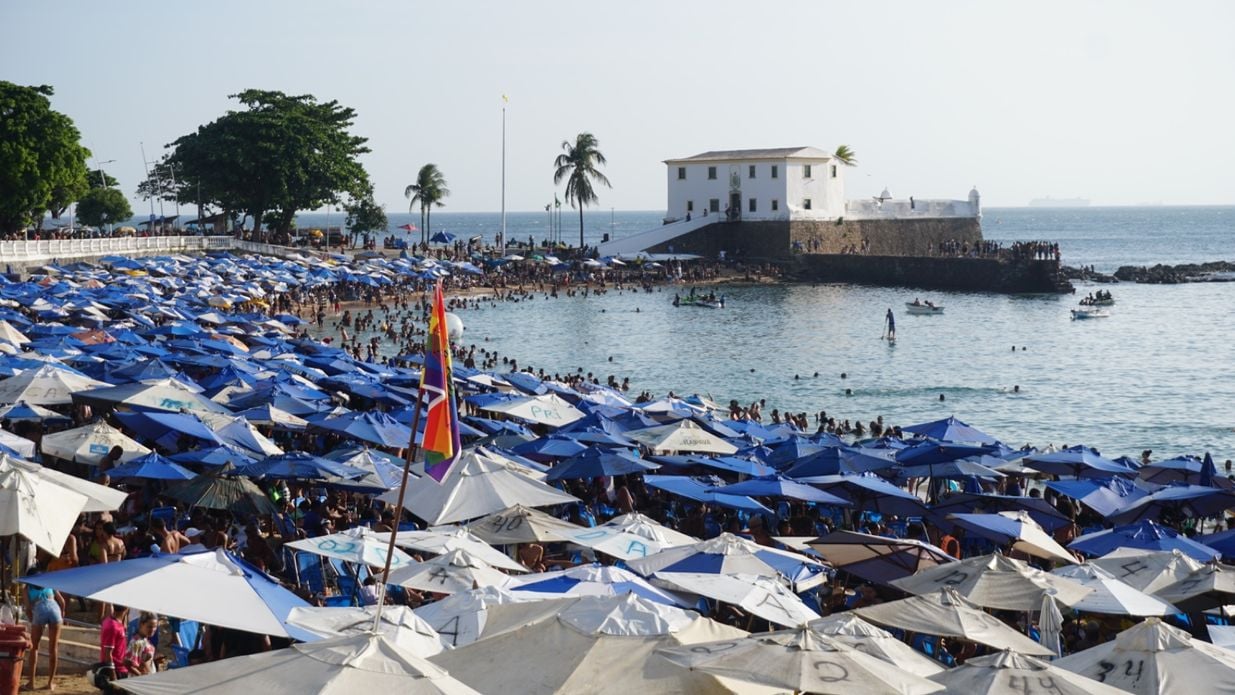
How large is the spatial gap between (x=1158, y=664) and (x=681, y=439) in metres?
12.5

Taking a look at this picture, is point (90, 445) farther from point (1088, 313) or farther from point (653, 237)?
point (653, 237)

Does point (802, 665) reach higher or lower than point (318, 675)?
lower

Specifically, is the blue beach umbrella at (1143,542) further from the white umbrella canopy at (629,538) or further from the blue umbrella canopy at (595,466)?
the blue umbrella canopy at (595,466)

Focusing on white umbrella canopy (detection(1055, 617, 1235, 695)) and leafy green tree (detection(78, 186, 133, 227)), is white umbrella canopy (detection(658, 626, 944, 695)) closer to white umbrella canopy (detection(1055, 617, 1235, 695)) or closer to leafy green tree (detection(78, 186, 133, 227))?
white umbrella canopy (detection(1055, 617, 1235, 695))

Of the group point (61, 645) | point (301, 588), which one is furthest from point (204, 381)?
point (61, 645)

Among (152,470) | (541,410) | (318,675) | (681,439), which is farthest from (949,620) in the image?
(541,410)

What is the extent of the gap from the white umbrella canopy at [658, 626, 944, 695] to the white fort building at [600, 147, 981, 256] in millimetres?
76043

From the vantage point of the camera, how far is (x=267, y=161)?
7669cm

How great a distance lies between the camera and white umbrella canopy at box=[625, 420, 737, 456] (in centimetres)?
2061

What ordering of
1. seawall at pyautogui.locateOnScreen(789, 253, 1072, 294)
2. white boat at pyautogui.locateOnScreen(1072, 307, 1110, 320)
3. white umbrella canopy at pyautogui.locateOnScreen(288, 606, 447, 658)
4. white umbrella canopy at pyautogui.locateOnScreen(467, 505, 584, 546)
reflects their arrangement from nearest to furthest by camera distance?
1. white umbrella canopy at pyautogui.locateOnScreen(288, 606, 447, 658)
2. white umbrella canopy at pyautogui.locateOnScreen(467, 505, 584, 546)
3. white boat at pyautogui.locateOnScreen(1072, 307, 1110, 320)
4. seawall at pyautogui.locateOnScreen(789, 253, 1072, 294)

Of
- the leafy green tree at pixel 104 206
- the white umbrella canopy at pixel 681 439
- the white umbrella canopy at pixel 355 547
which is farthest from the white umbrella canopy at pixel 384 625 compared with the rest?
the leafy green tree at pixel 104 206

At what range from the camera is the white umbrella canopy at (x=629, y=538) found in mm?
13227

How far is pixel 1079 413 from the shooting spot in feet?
127

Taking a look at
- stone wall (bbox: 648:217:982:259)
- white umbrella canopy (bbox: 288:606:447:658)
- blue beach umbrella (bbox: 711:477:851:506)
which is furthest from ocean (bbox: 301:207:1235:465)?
white umbrella canopy (bbox: 288:606:447:658)
